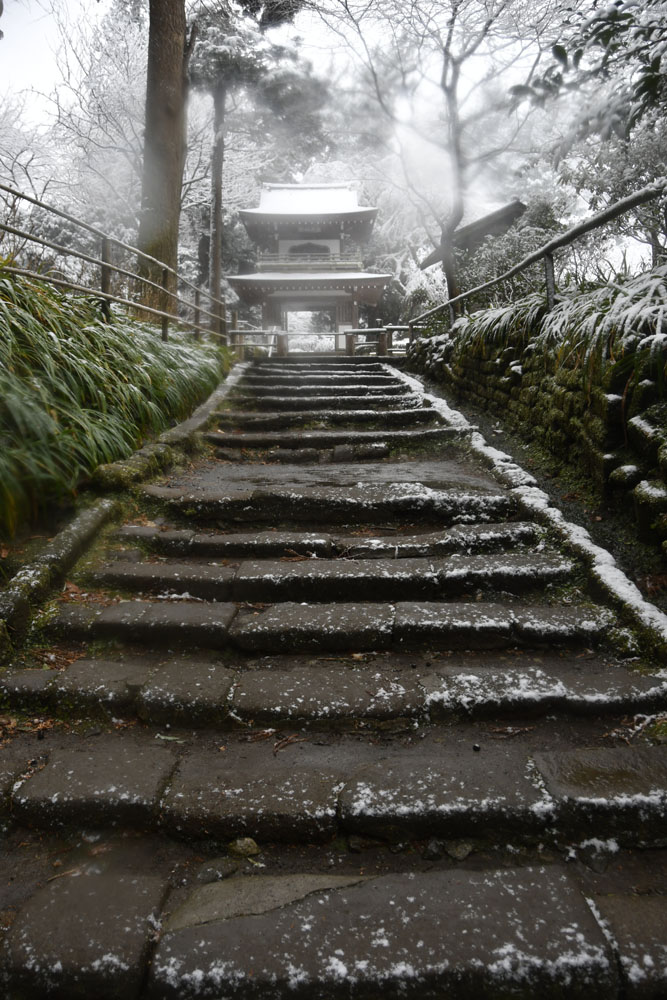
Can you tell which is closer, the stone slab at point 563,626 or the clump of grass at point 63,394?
the stone slab at point 563,626

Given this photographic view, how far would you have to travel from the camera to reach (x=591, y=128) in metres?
2.04

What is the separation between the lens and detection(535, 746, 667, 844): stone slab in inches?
48.5

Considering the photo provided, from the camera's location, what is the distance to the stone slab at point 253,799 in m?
1.25

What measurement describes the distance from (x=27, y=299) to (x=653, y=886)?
11.2ft

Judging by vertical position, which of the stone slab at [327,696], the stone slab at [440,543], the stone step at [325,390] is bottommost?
the stone slab at [327,696]

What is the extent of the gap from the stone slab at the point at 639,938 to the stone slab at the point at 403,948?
0.03 metres

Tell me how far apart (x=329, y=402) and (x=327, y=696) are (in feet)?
12.1

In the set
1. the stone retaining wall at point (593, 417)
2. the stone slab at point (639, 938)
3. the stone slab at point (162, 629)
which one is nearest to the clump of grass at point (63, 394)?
the stone slab at point (162, 629)

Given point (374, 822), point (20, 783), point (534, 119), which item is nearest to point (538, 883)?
point (374, 822)

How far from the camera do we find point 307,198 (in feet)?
62.6

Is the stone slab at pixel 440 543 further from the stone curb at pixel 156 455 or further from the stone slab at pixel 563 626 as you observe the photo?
the stone curb at pixel 156 455

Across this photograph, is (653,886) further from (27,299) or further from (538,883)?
(27,299)

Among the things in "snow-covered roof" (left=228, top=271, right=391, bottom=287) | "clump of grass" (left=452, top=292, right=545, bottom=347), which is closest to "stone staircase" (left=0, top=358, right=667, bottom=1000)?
"clump of grass" (left=452, top=292, right=545, bottom=347)

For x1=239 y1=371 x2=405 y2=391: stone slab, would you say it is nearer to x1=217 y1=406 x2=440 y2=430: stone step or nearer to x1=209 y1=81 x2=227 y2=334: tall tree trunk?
x1=217 y1=406 x2=440 y2=430: stone step
